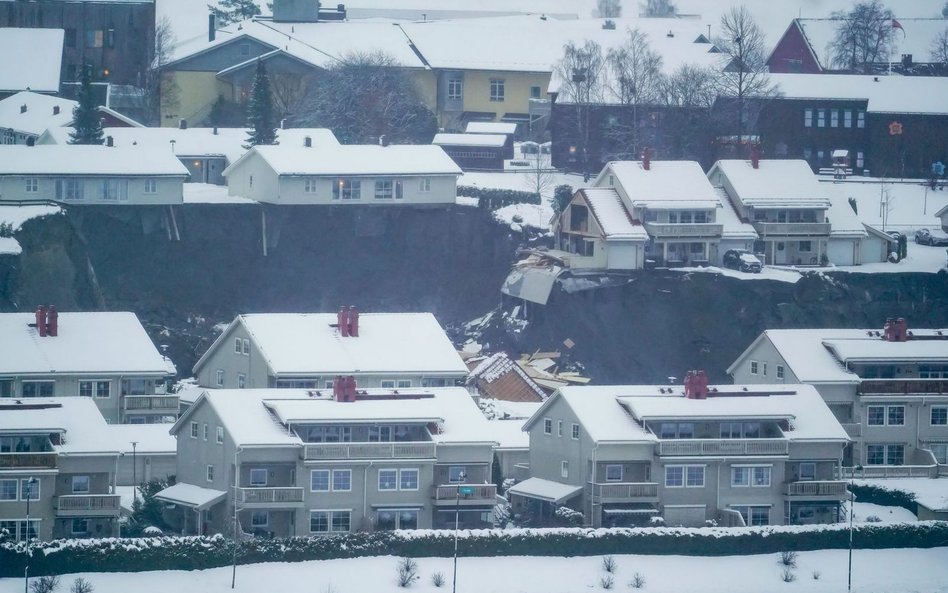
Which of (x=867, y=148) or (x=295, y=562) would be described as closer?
(x=295, y=562)

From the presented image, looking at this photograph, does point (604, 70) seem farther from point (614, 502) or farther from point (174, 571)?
point (174, 571)

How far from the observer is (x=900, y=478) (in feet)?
205

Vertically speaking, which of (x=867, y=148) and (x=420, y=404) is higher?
(x=867, y=148)

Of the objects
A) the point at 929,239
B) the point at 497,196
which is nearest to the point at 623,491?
the point at 497,196

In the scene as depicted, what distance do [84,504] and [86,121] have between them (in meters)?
34.0

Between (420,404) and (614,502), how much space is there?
5662 millimetres

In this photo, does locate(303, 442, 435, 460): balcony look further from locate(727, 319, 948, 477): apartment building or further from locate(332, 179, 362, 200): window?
locate(332, 179, 362, 200): window

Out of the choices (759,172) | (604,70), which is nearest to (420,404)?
(759,172)

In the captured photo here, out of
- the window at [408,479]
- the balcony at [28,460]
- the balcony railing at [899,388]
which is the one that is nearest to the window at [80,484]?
Answer: the balcony at [28,460]

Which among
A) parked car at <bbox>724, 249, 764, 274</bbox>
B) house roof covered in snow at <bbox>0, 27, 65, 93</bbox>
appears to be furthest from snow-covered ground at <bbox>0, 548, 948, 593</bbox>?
house roof covered in snow at <bbox>0, 27, 65, 93</bbox>

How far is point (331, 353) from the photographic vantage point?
63844mm

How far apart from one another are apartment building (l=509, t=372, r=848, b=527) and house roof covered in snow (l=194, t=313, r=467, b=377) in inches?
249

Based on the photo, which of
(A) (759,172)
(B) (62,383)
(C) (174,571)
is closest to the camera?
(C) (174,571)

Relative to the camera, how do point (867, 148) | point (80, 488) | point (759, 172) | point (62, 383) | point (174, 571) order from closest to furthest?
point (174, 571), point (80, 488), point (62, 383), point (759, 172), point (867, 148)
